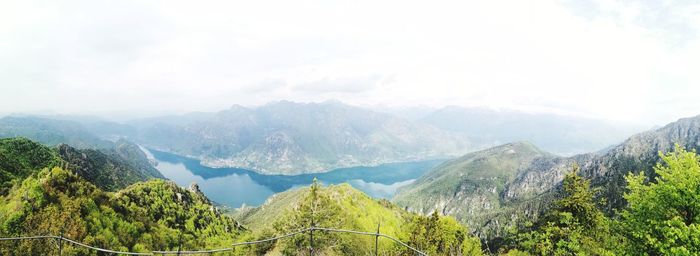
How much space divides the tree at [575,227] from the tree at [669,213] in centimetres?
404

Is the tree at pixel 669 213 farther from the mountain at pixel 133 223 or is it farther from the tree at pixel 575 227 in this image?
the mountain at pixel 133 223

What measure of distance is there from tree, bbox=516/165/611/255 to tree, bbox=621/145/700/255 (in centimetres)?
404

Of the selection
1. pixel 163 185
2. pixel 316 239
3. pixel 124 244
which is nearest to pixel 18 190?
pixel 124 244

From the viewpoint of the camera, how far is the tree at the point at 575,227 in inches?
1017

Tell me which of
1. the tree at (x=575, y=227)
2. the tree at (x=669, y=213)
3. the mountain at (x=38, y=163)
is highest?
the tree at (x=669, y=213)

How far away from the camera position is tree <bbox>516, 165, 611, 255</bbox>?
25828 mm

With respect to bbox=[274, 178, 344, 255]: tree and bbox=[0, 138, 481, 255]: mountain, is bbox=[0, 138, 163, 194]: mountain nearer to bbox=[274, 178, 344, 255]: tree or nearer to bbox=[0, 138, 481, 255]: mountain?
bbox=[0, 138, 481, 255]: mountain

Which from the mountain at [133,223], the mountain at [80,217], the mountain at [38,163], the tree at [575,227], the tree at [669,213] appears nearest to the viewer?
the tree at [669,213]

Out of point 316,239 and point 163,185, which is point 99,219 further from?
point 163,185

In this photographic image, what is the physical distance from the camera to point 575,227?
92.9ft

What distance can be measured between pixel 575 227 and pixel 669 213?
9614 mm

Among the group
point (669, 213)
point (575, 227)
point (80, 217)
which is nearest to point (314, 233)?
point (575, 227)

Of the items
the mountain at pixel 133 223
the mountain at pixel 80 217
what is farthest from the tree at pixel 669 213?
the mountain at pixel 80 217

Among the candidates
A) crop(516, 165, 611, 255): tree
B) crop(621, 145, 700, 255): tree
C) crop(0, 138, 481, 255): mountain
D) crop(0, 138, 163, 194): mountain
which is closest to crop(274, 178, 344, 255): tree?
crop(0, 138, 481, 255): mountain
